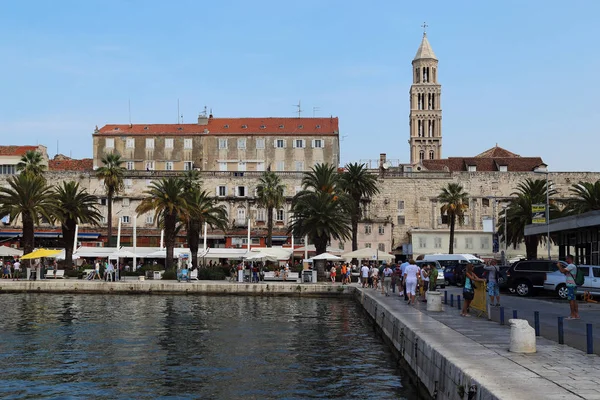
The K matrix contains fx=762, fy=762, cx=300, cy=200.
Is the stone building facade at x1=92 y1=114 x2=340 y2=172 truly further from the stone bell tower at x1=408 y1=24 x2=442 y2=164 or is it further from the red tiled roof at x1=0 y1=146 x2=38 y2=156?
the stone bell tower at x1=408 y1=24 x2=442 y2=164

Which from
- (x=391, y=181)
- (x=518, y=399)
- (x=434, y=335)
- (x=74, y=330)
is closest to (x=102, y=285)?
(x=74, y=330)

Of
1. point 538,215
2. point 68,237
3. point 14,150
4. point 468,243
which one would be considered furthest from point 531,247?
point 14,150

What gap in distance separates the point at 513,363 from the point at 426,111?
133224mm

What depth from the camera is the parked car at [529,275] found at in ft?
125

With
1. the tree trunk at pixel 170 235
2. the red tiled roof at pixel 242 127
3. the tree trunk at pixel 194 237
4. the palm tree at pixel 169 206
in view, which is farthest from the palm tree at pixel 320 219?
the red tiled roof at pixel 242 127

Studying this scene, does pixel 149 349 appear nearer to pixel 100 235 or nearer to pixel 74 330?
pixel 74 330

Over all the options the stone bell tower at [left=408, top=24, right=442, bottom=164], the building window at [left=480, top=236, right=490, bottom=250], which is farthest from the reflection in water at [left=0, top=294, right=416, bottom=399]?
the stone bell tower at [left=408, top=24, right=442, bottom=164]

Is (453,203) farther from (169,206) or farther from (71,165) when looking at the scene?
(71,165)

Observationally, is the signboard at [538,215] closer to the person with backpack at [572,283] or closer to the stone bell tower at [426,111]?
the person with backpack at [572,283]

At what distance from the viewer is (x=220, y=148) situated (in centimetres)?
9594

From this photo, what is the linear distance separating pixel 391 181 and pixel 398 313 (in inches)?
2622

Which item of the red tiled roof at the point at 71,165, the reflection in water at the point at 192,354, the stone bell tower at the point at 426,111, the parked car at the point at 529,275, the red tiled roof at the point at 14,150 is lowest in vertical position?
the reflection in water at the point at 192,354

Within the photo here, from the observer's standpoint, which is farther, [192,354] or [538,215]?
[538,215]

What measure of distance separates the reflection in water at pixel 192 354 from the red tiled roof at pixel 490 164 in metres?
66.1
